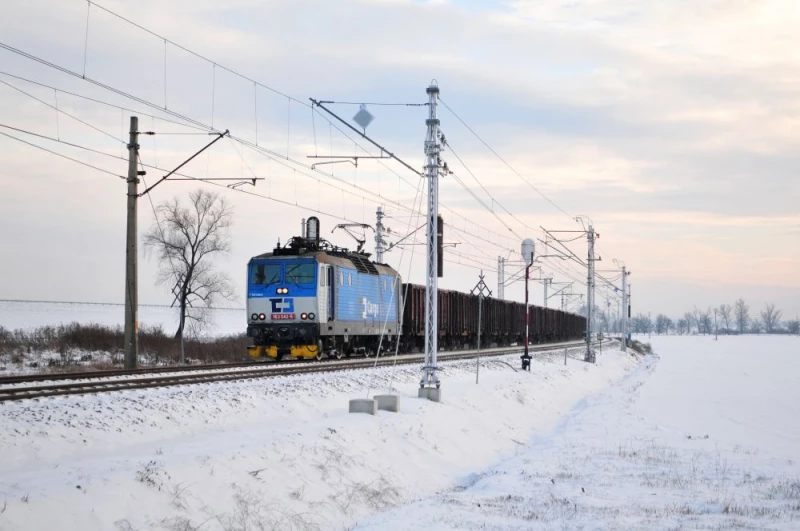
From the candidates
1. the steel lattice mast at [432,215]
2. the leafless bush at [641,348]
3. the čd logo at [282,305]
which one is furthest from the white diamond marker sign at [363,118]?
the leafless bush at [641,348]

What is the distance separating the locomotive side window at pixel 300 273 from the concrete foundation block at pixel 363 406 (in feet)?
38.8

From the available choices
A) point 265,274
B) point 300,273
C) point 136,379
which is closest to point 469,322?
point 265,274

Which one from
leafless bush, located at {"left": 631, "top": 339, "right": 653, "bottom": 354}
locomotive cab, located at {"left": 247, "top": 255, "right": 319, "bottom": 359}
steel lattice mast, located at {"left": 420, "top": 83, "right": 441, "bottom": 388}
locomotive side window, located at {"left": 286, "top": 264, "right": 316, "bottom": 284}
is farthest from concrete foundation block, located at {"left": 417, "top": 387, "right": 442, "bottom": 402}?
leafless bush, located at {"left": 631, "top": 339, "right": 653, "bottom": 354}

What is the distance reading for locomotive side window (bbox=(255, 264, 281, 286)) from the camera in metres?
29.5

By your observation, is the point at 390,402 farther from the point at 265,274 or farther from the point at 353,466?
the point at 265,274

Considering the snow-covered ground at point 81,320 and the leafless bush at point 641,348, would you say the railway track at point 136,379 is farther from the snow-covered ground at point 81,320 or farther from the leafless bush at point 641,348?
the leafless bush at point 641,348

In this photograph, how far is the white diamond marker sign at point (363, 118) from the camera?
2064 centimetres

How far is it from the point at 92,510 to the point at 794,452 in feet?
56.8

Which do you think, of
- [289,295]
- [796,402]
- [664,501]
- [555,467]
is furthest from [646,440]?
[796,402]

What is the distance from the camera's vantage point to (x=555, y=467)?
57.0ft

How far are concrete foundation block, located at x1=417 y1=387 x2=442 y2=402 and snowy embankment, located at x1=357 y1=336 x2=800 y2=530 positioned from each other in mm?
2503

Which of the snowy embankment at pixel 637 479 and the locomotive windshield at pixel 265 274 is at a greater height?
the locomotive windshield at pixel 265 274

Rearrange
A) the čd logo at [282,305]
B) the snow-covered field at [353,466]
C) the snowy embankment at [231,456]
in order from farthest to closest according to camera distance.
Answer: the čd logo at [282,305]
the snow-covered field at [353,466]
the snowy embankment at [231,456]

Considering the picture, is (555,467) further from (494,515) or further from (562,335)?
(562,335)
